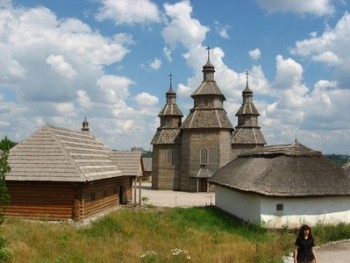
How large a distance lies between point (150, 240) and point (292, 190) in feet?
24.5

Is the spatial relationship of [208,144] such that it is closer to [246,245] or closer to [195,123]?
[195,123]

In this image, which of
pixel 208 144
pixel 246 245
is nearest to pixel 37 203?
pixel 246 245

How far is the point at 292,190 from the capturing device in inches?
776

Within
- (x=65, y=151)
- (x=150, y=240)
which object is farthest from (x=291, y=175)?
(x=65, y=151)

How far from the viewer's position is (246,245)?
15445mm

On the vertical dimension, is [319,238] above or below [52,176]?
below

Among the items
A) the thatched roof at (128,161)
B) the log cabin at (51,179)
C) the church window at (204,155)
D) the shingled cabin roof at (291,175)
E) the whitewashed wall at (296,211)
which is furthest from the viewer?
the church window at (204,155)

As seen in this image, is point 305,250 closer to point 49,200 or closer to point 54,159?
point 49,200

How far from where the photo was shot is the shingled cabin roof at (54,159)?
67.1ft

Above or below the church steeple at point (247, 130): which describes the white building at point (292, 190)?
below

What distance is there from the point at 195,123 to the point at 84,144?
69.0 ft

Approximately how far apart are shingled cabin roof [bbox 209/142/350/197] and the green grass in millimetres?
1892

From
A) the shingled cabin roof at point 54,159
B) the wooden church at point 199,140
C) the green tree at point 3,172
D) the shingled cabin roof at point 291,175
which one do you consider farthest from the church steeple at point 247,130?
the green tree at point 3,172

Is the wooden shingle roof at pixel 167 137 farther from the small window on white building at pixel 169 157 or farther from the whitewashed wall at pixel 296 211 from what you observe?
the whitewashed wall at pixel 296 211
